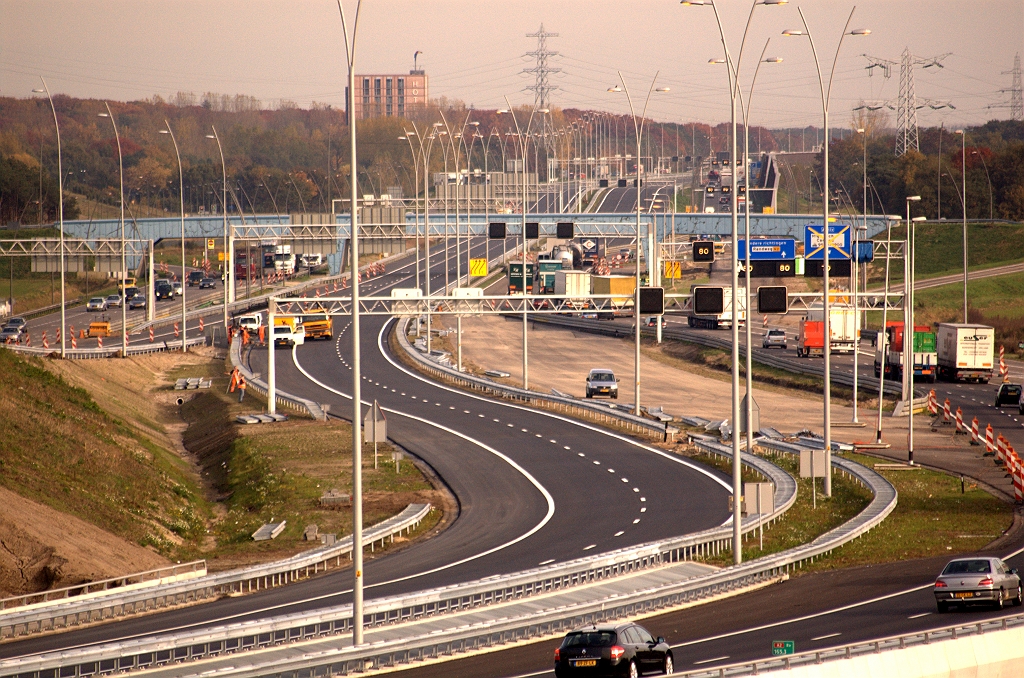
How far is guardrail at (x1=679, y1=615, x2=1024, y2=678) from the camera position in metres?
19.0

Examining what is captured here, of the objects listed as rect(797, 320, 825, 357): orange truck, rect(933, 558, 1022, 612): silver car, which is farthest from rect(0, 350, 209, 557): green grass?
rect(797, 320, 825, 357): orange truck

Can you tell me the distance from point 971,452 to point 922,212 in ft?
369

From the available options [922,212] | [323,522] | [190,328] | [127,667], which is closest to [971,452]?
[323,522]

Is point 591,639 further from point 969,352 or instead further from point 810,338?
A: point 810,338

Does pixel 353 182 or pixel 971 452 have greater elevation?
pixel 353 182

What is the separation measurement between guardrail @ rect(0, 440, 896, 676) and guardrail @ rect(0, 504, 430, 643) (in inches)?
119

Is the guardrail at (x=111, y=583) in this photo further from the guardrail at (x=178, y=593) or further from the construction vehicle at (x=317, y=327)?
the construction vehicle at (x=317, y=327)

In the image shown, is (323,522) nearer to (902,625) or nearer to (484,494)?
(484,494)

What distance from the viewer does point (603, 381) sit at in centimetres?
7094

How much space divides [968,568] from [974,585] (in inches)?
21.2

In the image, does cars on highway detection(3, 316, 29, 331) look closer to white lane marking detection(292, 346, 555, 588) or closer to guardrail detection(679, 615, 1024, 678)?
white lane marking detection(292, 346, 555, 588)

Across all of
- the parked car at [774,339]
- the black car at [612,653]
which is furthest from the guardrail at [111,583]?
the parked car at [774,339]

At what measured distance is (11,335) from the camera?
314 feet

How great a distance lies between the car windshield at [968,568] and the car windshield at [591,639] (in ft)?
30.6
